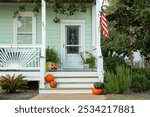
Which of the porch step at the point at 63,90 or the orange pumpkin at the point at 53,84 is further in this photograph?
the orange pumpkin at the point at 53,84

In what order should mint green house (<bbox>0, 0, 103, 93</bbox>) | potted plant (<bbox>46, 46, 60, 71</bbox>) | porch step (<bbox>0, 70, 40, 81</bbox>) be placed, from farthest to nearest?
mint green house (<bbox>0, 0, 103, 93</bbox>) < potted plant (<bbox>46, 46, 60, 71</bbox>) < porch step (<bbox>0, 70, 40, 81</bbox>)

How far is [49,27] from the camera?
19266mm

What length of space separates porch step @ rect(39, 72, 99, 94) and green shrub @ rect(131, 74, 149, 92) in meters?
1.58

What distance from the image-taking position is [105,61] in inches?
716

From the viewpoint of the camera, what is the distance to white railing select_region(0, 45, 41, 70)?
1686cm

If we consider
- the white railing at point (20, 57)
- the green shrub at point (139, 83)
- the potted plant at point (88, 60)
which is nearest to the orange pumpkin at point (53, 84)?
the white railing at point (20, 57)

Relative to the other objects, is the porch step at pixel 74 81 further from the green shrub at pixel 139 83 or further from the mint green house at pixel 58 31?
the mint green house at pixel 58 31

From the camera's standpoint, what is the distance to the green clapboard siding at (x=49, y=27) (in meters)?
19.2

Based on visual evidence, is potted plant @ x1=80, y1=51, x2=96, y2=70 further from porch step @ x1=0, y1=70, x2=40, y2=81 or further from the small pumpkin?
porch step @ x1=0, y1=70, x2=40, y2=81

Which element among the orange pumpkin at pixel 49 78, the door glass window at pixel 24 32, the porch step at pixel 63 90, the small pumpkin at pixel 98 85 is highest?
the door glass window at pixel 24 32

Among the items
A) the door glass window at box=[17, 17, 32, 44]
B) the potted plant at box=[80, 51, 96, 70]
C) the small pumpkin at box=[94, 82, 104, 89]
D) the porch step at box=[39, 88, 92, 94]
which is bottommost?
the porch step at box=[39, 88, 92, 94]

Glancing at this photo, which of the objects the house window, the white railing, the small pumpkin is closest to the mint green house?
the house window

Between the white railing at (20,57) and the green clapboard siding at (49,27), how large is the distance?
2276 millimetres

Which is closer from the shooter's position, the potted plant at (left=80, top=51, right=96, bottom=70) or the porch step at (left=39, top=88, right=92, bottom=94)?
the porch step at (left=39, top=88, right=92, bottom=94)
